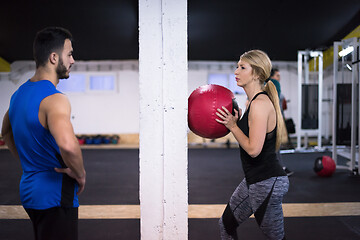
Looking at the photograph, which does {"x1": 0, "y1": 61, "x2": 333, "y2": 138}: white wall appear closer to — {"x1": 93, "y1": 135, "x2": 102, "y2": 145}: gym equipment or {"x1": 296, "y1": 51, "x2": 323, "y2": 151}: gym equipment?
{"x1": 93, "y1": 135, "x2": 102, "y2": 145}: gym equipment

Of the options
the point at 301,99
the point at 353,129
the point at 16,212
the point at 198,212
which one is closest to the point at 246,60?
the point at 198,212

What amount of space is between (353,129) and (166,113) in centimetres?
382

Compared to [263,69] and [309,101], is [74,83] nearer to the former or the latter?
[309,101]

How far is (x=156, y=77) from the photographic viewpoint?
168 centimetres

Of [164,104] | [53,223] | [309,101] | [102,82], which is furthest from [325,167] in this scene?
[102,82]

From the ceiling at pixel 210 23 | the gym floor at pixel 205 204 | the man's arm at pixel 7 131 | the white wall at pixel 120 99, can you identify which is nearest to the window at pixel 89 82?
the white wall at pixel 120 99

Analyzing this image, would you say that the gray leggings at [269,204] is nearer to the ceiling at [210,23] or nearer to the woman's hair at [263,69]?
the woman's hair at [263,69]

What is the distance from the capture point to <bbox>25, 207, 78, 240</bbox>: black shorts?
1115mm

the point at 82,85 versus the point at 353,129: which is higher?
the point at 82,85

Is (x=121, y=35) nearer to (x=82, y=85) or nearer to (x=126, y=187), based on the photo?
(x=82, y=85)

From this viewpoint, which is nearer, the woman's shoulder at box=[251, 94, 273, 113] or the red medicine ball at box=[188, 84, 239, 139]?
the woman's shoulder at box=[251, 94, 273, 113]

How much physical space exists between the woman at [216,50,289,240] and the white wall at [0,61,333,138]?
24.1 ft

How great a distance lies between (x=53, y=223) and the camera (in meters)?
1.12

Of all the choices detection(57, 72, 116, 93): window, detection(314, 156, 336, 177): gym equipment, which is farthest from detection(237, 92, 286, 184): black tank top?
detection(57, 72, 116, 93): window
